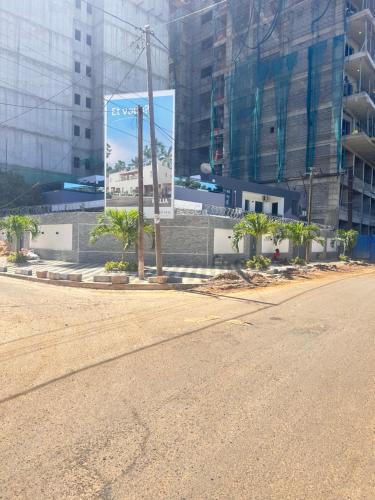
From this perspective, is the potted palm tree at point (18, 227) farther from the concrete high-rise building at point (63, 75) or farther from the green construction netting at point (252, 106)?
the green construction netting at point (252, 106)

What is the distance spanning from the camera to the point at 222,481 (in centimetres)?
305

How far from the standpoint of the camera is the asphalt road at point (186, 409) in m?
3.07

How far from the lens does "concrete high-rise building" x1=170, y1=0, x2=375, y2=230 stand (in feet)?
147

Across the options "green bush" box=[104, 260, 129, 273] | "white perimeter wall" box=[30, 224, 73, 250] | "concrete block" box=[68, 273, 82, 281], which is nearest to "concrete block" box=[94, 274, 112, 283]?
"concrete block" box=[68, 273, 82, 281]

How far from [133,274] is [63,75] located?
43412mm

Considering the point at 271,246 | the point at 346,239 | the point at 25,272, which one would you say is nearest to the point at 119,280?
the point at 25,272

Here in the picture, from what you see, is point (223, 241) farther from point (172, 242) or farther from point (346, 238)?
point (346, 238)

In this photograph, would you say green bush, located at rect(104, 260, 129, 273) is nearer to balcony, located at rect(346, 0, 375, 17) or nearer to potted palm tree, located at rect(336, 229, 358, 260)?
potted palm tree, located at rect(336, 229, 358, 260)

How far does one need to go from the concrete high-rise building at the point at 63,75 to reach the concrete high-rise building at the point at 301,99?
13.0 m

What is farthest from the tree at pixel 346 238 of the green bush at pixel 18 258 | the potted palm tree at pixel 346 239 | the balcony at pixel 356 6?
the balcony at pixel 356 6

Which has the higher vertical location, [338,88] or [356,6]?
[356,6]

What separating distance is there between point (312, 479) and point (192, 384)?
84.5 inches

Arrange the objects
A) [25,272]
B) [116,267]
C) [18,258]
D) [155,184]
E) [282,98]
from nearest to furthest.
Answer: [155,184], [25,272], [116,267], [18,258], [282,98]

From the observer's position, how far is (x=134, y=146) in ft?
61.6
